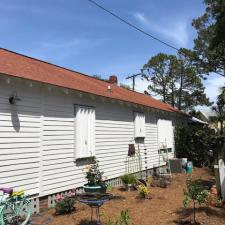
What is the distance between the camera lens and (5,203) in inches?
248

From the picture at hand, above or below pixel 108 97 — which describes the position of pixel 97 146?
below

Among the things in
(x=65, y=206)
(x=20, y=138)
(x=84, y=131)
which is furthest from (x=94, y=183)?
(x=20, y=138)

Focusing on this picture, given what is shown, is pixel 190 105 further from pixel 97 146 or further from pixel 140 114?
pixel 97 146

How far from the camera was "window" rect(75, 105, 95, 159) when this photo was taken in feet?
35.1

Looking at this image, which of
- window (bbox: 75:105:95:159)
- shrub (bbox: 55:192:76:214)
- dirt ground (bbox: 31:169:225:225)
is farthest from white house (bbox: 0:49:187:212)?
dirt ground (bbox: 31:169:225:225)

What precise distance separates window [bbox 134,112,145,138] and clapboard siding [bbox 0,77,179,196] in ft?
8.20

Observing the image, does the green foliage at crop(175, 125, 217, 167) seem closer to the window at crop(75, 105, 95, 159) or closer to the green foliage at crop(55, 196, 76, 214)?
the window at crop(75, 105, 95, 159)

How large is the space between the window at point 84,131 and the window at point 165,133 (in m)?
7.27

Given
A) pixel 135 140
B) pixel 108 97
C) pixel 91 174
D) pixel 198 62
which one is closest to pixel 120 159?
pixel 135 140

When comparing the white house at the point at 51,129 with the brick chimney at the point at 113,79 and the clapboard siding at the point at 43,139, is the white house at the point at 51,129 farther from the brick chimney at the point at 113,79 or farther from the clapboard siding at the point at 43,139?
the brick chimney at the point at 113,79

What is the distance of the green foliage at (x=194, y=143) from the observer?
20578 mm

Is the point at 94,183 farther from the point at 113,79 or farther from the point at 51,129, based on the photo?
the point at 113,79

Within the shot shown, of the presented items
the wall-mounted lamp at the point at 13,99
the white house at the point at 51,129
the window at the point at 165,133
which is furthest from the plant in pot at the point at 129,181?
the window at the point at 165,133

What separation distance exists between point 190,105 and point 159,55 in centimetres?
706
